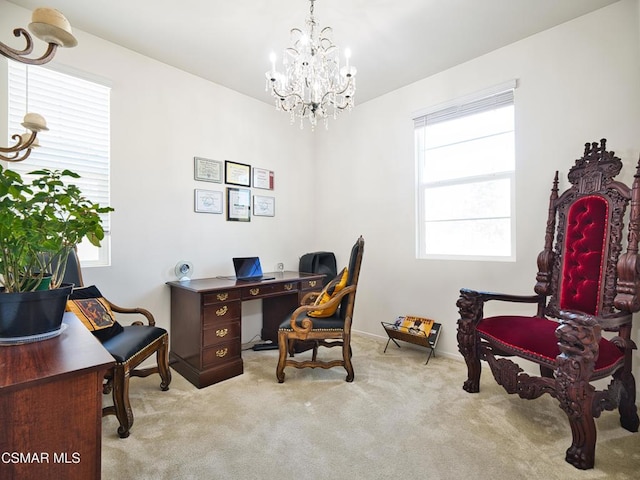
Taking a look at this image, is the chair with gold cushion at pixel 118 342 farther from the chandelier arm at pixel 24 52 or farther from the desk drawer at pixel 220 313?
the chandelier arm at pixel 24 52

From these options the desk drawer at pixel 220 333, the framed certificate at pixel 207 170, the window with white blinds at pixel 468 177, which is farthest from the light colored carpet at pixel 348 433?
the framed certificate at pixel 207 170

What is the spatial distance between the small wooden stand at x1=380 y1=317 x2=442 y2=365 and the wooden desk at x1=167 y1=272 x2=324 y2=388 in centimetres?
123

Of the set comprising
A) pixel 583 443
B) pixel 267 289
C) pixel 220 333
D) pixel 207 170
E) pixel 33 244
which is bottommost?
pixel 583 443

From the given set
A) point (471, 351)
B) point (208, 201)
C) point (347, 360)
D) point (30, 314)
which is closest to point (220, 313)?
point (347, 360)

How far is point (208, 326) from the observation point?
2.54 m

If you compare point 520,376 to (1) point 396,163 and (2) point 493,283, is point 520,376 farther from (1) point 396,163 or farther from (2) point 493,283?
(1) point 396,163

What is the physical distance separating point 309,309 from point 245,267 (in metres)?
0.92

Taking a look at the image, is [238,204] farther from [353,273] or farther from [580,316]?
[580,316]

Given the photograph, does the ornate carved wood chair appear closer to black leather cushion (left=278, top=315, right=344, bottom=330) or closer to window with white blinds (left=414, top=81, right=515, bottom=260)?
window with white blinds (left=414, top=81, right=515, bottom=260)

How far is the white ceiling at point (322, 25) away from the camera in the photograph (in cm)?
224

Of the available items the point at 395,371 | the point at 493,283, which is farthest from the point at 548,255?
the point at 395,371

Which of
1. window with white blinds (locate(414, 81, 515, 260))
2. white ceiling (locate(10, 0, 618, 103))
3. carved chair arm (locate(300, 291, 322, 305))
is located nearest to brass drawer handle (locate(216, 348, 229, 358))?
carved chair arm (locate(300, 291, 322, 305))

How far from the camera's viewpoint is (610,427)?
1912mm

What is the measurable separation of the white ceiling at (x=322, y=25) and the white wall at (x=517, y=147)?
21 centimetres
